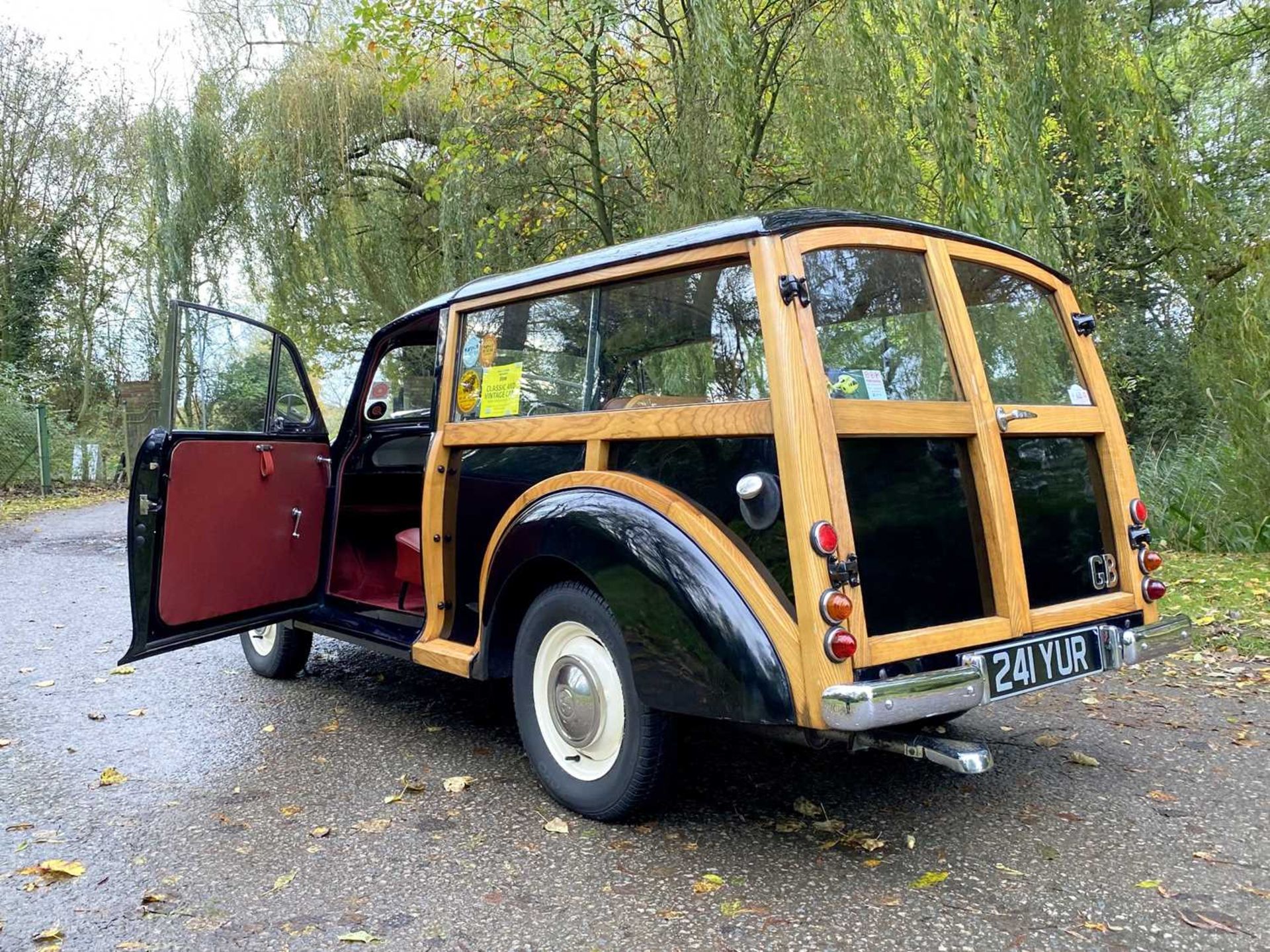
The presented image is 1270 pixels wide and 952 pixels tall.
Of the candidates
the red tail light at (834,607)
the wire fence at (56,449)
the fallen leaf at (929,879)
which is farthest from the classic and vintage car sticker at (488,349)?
the wire fence at (56,449)

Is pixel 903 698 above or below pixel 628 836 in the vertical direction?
above

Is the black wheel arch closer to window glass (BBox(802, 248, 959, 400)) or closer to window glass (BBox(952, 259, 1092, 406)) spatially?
window glass (BBox(802, 248, 959, 400))

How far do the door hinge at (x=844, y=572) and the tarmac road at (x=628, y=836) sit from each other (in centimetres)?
89

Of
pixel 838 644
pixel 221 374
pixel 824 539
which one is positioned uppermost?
pixel 221 374

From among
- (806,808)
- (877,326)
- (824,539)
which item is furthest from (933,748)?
(877,326)

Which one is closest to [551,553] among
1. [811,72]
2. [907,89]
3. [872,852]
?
[872,852]

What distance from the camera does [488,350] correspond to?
3.92m

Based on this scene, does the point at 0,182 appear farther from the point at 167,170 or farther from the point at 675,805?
the point at 675,805

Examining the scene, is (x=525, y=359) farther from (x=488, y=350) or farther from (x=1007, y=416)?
(x=1007, y=416)

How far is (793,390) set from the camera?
2688 mm

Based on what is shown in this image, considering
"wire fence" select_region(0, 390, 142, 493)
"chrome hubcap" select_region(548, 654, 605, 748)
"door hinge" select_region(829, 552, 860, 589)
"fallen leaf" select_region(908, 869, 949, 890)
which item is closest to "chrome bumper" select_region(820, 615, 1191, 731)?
"door hinge" select_region(829, 552, 860, 589)

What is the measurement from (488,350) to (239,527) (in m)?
1.45

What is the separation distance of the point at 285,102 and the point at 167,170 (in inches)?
73.4

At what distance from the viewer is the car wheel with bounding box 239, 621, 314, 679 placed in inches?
201
